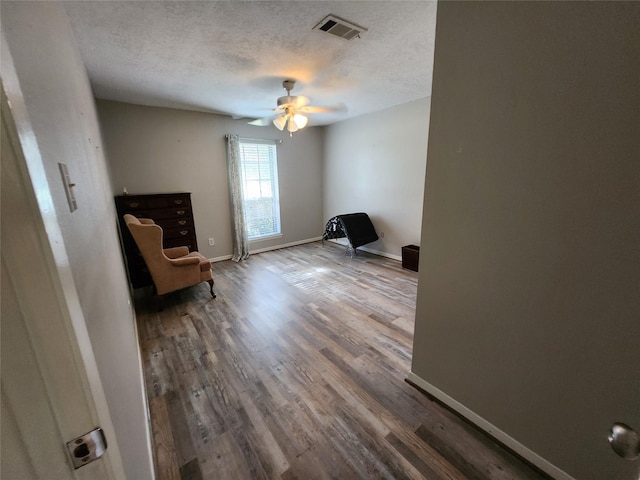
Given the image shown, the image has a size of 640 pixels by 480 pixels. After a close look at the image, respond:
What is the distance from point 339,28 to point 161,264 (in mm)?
2653

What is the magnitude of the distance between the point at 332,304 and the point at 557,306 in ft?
6.77

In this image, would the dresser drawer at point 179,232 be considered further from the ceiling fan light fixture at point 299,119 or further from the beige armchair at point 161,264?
the ceiling fan light fixture at point 299,119

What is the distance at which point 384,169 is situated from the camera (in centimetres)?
441

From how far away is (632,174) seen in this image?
91 centimetres

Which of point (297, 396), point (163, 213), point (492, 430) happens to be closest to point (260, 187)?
point (163, 213)

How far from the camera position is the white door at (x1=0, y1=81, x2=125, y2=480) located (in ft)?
1.14

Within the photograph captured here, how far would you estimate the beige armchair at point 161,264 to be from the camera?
2566 millimetres

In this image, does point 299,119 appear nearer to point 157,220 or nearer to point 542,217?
point 157,220

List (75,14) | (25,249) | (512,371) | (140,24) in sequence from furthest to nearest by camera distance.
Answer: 1. (140,24)
2. (75,14)
3. (512,371)
4. (25,249)

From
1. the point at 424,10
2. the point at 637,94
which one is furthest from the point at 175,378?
the point at 424,10

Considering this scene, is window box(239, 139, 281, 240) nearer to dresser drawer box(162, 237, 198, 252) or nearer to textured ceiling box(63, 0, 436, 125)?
dresser drawer box(162, 237, 198, 252)

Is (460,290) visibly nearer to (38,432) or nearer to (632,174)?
(632,174)

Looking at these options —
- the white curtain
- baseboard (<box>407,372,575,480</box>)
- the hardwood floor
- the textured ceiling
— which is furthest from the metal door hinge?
the white curtain

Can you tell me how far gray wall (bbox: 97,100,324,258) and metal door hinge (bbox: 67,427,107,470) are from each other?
3908 mm
